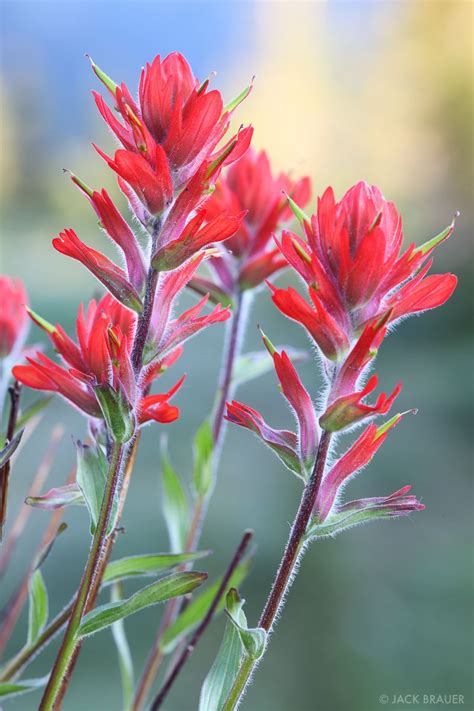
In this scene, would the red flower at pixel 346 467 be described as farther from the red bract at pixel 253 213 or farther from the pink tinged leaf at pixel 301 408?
the red bract at pixel 253 213

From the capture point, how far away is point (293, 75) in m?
6.21

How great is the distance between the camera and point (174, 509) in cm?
52

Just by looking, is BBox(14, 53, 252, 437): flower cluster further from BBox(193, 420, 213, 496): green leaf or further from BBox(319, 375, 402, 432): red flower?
BBox(193, 420, 213, 496): green leaf

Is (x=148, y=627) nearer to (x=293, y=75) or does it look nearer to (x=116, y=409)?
(x=116, y=409)

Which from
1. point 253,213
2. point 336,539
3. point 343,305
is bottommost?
point 336,539

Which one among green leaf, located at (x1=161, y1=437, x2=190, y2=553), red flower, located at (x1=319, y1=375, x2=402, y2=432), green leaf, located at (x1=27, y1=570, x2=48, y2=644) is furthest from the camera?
green leaf, located at (x1=161, y1=437, x2=190, y2=553)

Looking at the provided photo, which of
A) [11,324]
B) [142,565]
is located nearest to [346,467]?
[142,565]

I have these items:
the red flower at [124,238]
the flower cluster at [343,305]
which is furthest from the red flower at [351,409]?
the red flower at [124,238]

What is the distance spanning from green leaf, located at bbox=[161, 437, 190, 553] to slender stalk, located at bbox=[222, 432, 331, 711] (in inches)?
7.6

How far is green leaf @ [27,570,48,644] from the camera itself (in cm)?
41

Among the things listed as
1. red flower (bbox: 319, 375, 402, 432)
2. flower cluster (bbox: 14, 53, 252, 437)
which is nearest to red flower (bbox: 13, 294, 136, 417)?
flower cluster (bbox: 14, 53, 252, 437)

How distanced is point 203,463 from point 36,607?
0.15m

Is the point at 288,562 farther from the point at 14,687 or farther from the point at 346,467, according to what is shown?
the point at 14,687

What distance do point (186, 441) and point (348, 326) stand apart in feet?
4.47
